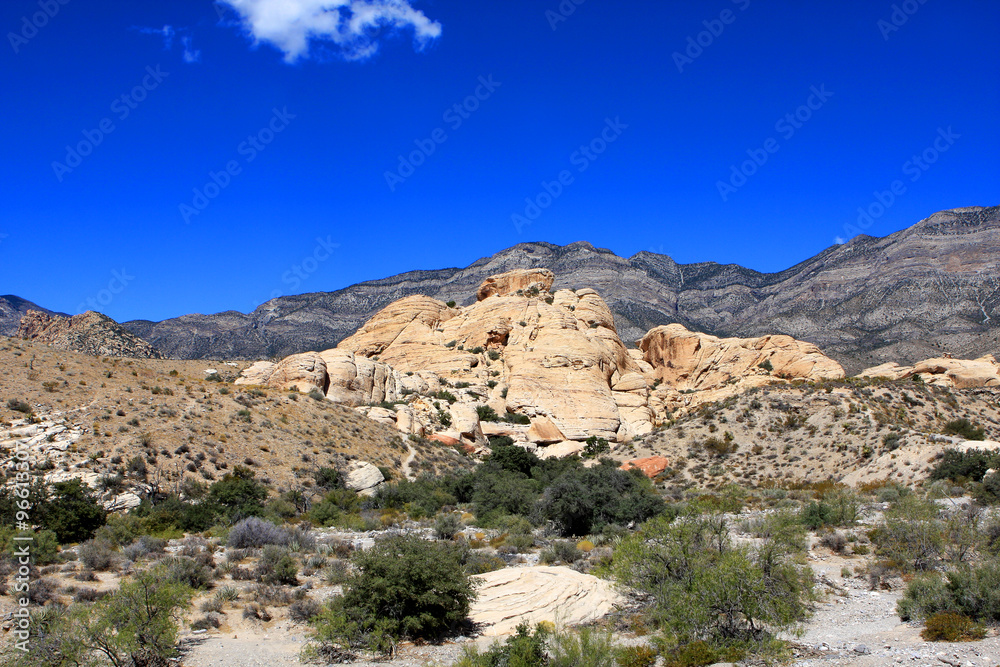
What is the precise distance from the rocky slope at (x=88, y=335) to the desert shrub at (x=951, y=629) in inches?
2635

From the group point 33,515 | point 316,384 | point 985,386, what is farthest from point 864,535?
point 985,386

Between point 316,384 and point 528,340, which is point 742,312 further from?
point 316,384

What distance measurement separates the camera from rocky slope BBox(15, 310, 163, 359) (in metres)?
63.2

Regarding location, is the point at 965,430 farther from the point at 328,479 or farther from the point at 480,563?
the point at 328,479

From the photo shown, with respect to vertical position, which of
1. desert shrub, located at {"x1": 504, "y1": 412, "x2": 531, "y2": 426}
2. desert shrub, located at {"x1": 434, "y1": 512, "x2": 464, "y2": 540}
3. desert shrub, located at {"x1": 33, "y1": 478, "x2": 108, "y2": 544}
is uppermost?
desert shrub, located at {"x1": 504, "y1": 412, "x2": 531, "y2": 426}

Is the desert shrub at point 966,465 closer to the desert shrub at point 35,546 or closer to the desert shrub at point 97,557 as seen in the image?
the desert shrub at point 97,557

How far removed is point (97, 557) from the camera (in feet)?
40.6

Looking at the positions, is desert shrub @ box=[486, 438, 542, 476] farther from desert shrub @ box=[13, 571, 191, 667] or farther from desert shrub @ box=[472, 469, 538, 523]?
desert shrub @ box=[13, 571, 191, 667]

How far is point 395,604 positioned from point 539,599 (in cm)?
258

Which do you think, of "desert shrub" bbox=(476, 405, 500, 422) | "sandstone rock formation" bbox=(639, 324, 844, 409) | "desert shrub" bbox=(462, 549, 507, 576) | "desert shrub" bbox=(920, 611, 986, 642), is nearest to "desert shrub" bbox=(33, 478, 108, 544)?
"desert shrub" bbox=(462, 549, 507, 576)

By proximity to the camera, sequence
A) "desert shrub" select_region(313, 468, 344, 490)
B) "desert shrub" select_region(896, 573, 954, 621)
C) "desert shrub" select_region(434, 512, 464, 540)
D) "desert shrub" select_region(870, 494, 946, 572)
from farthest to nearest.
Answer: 1. "desert shrub" select_region(313, 468, 344, 490)
2. "desert shrub" select_region(434, 512, 464, 540)
3. "desert shrub" select_region(870, 494, 946, 572)
4. "desert shrub" select_region(896, 573, 954, 621)

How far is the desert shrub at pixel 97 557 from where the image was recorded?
12.3m

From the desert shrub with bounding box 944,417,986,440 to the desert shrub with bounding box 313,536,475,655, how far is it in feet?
100

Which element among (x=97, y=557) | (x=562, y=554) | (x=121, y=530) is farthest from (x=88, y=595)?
(x=562, y=554)
